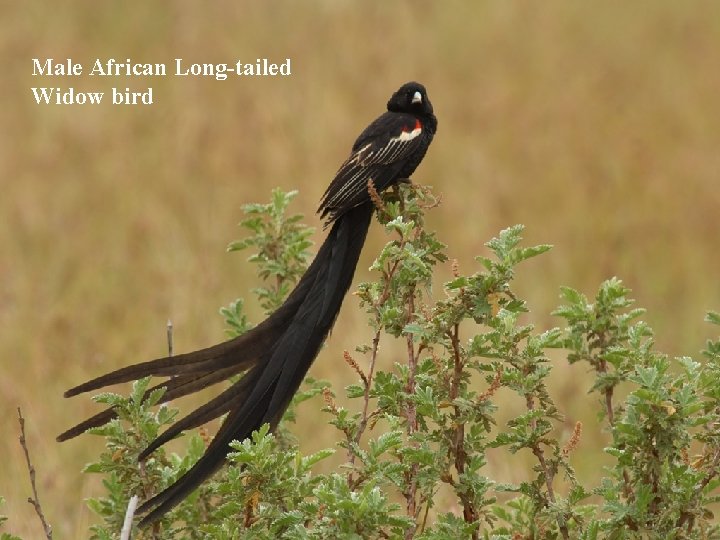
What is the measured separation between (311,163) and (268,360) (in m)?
6.14

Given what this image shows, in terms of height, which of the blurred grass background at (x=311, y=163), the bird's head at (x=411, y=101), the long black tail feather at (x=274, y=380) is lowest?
the long black tail feather at (x=274, y=380)

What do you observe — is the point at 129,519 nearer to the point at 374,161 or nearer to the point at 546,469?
the point at 546,469

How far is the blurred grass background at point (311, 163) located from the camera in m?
6.55

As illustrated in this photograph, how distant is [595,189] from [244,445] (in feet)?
22.0

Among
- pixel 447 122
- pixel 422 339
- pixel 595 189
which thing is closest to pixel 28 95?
pixel 447 122

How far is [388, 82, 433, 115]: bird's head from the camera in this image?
423cm

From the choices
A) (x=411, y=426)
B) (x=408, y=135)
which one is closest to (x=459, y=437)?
(x=411, y=426)

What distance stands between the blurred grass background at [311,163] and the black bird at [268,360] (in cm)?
141

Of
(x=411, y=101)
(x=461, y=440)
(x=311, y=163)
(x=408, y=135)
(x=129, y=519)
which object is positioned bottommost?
(x=129, y=519)

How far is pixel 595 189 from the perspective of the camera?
8.92m

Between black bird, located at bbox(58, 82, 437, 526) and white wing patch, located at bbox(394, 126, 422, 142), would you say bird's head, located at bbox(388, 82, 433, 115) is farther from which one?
black bird, located at bbox(58, 82, 437, 526)

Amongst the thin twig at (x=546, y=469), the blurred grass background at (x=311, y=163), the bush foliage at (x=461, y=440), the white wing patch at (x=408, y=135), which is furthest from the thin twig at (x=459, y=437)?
the blurred grass background at (x=311, y=163)

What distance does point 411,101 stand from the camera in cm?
424

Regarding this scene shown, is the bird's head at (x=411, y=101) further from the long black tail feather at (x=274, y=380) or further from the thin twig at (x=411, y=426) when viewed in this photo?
the thin twig at (x=411, y=426)
